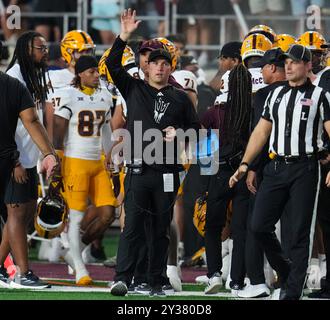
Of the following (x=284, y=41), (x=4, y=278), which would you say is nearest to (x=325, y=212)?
(x=284, y=41)

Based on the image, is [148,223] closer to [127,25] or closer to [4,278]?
[4,278]

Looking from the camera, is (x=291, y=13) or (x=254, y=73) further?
(x=291, y=13)

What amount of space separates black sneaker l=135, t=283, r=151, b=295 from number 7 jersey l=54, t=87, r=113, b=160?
4.65 feet

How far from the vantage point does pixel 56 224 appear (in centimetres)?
1163

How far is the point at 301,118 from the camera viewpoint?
32.0ft

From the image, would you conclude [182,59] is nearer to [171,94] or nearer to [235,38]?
[235,38]

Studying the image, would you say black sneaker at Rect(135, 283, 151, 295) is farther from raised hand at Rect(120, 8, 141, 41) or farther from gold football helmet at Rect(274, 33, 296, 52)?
gold football helmet at Rect(274, 33, 296, 52)

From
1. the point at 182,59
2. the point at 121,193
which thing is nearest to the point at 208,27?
the point at 182,59

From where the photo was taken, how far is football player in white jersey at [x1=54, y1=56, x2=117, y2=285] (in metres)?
11.7

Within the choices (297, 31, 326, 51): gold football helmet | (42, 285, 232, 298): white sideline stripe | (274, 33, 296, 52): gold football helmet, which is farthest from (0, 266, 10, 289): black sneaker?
(297, 31, 326, 51): gold football helmet

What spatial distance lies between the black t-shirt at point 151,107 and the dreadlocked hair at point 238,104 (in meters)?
0.43

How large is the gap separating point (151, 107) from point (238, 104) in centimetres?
84

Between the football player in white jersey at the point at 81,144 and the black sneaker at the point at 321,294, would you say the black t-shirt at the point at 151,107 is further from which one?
the black sneaker at the point at 321,294

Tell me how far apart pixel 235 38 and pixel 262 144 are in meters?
6.63
